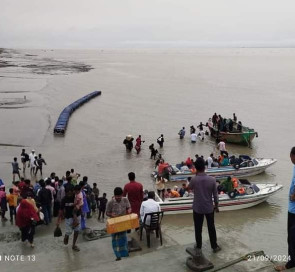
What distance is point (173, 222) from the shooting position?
12.8m

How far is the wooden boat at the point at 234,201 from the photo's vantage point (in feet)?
43.0

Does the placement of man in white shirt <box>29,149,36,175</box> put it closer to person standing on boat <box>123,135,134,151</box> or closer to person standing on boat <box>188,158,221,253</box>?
person standing on boat <box>123,135,134,151</box>

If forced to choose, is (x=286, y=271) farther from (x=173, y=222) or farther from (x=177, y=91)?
(x=177, y=91)

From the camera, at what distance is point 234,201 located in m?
13.7

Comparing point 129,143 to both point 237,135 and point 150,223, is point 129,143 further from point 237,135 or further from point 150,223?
point 150,223

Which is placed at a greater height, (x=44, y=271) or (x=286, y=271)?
(x=286, y=271)

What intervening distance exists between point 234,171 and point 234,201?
372cm

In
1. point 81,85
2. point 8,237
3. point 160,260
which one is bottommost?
point 8,237

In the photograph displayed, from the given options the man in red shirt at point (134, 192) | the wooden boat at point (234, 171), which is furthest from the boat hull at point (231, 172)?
the man in red shirt at point (134, 192)

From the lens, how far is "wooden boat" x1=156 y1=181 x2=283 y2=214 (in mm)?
13094

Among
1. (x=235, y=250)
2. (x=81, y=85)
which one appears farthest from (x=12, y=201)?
(x=81, y=85)

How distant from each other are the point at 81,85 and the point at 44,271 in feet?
172

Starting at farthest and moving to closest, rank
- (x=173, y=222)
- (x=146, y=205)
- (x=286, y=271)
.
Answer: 1. (x=173, y=222)
2. (x=146, y=205)
3. (x=286, y=271)

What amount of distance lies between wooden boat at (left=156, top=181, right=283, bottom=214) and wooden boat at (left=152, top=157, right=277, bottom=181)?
220 cm
